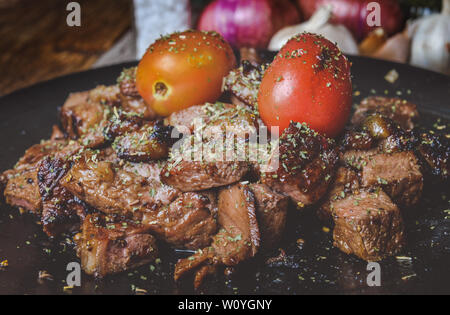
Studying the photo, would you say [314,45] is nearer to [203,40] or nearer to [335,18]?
[203,40]

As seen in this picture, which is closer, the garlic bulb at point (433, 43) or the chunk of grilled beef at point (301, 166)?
the chunk of grilled beef at point (301, 166)

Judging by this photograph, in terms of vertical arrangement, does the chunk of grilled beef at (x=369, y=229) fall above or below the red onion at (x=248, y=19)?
below

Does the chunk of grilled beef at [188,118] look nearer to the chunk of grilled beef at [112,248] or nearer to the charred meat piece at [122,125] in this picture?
the charred meat piece at [122,125]

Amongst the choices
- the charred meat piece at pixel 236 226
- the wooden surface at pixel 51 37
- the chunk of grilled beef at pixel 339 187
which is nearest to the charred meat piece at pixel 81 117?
the charred meat piece at pixel 236 226

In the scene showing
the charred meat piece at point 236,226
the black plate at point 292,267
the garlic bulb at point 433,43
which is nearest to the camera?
the black plate at point 292,267

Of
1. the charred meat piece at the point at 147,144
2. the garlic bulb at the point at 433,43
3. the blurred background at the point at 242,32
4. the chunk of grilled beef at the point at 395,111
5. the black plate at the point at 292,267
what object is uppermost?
the blurred background at the point at 242,32

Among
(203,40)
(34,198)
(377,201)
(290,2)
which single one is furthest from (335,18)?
(34,198)
